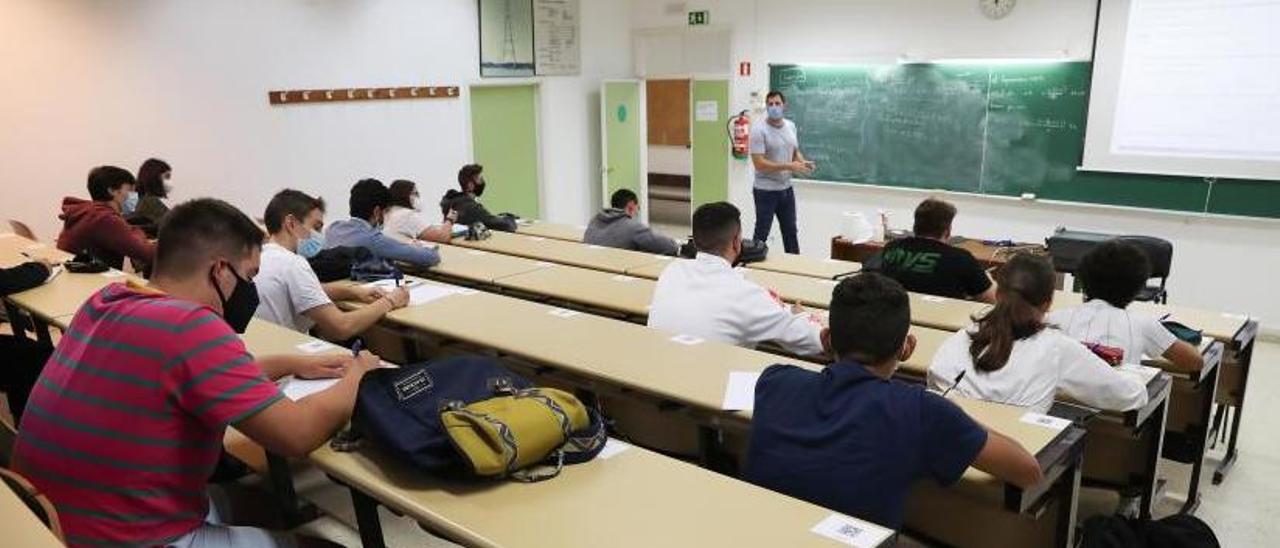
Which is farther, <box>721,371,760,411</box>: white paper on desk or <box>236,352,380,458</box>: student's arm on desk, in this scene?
<box>721,371,760,411</box>: white paper on desk

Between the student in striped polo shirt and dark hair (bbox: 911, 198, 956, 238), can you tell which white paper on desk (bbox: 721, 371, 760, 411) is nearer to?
the student in striped polo shirt

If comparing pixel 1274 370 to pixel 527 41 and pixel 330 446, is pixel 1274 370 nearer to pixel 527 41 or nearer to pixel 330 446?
pixel 330 446

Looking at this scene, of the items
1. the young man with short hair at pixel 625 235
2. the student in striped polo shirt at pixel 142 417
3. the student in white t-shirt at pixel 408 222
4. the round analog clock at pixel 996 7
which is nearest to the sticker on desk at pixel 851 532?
the student in striped polo shirt at pixel 142 417

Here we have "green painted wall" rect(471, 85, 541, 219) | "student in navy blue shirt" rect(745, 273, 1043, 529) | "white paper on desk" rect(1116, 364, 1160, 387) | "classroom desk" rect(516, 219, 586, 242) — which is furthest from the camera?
"green painted wall" rect(471, 85, 541, 219)

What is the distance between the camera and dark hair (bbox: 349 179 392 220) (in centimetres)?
451

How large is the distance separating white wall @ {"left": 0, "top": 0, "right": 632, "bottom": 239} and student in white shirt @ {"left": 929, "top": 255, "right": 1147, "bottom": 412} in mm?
5907

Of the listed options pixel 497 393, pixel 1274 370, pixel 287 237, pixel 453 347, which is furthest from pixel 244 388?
pixel 1274 370

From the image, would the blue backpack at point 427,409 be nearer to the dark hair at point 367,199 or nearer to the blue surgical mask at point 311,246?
the blue surgical mask at point 311,246

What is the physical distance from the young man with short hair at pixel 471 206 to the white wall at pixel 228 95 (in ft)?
4.52

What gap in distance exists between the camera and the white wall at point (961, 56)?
19.1ft

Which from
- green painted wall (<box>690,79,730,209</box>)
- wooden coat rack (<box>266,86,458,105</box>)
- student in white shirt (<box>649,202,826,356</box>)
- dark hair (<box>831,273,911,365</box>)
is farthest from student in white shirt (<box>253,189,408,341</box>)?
green painted wall (<box>690,79,730,209</box>)

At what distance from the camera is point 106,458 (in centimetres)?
159

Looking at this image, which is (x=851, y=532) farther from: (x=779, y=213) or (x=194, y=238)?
(x=779, y=213)

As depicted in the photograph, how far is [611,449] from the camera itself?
1.95 metres
